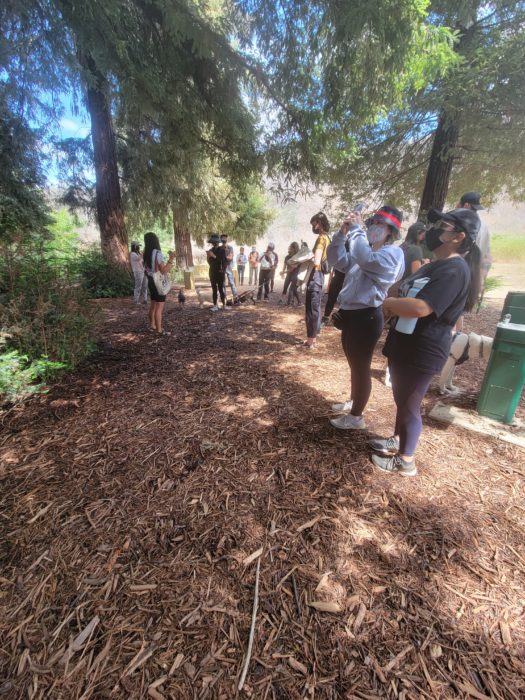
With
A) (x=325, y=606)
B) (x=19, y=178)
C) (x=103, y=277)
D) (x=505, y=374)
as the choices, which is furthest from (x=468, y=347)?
(x=19, y=178)

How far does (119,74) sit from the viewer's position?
3.98 metres

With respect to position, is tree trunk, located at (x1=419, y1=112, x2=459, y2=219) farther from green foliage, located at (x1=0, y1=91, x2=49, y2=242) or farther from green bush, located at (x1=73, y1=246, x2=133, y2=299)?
green foliage, located at (x1=0, y1=91, x2=49, y2=242)

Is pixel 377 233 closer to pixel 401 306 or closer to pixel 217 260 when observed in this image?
pixel 401 306

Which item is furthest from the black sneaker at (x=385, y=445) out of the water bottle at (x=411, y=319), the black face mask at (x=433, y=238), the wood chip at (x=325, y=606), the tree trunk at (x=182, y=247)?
the tree trunk at (x=182, y=247)

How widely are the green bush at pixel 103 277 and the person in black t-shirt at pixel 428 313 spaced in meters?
8.99

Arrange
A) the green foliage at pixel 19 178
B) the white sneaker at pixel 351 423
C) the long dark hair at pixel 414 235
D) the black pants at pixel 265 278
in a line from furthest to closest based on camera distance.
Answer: the black pants at pixel 265 278 < the green foliage at pixel 19 178 < the long dark hair at pixel 414 235 < the white sneaker at pixel 351 423

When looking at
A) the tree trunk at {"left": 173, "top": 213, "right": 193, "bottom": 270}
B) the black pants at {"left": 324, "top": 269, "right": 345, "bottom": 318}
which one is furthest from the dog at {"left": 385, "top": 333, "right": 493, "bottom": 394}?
the tree trunk at {"left": 173, "top": 213, "right": 193, "bottom": 270}

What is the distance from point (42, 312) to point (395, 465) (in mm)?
3863

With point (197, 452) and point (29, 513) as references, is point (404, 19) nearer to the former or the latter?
point (197, 452)

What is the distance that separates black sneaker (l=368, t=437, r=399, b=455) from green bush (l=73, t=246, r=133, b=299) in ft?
29.0

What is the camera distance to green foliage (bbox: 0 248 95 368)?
343cm

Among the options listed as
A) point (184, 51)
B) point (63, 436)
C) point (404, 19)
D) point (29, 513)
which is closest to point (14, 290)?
point (63, 436)

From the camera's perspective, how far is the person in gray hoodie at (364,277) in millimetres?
2281

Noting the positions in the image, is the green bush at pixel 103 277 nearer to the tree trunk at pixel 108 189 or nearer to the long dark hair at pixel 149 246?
the tree trunk at pixel 108 189
